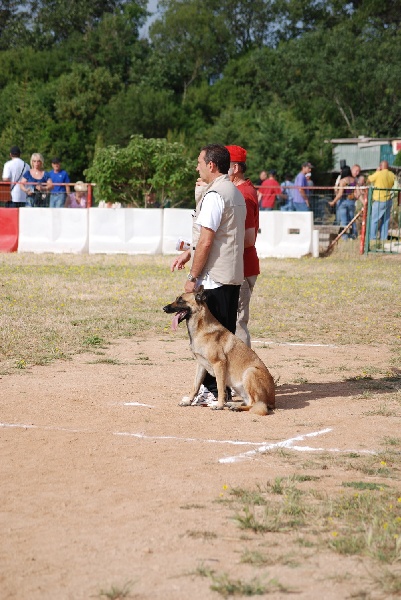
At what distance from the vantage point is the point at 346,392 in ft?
31.9

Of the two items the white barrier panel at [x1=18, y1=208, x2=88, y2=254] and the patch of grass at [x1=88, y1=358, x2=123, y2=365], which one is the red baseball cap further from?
the white barrier panel at [x1=18, y1=208, x2=88, y2=254]

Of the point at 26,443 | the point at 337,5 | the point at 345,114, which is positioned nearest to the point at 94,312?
the point at 26,443

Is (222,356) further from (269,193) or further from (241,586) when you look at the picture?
(269,193)

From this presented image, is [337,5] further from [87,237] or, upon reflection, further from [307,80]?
[87,237]

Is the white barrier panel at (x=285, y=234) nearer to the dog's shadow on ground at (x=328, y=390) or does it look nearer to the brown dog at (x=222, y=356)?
the dog's shadow on ground at (x=328, y=390)

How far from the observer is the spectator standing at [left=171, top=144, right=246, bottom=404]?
8.54m

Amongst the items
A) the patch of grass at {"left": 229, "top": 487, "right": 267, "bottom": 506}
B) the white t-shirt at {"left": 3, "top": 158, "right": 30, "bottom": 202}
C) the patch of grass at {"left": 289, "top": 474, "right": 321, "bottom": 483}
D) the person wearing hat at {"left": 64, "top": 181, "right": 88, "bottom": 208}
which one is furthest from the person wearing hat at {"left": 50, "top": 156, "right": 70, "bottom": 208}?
the patch of grass at {"left": 229, "top": 487, "right": 267, "bottom": 506}

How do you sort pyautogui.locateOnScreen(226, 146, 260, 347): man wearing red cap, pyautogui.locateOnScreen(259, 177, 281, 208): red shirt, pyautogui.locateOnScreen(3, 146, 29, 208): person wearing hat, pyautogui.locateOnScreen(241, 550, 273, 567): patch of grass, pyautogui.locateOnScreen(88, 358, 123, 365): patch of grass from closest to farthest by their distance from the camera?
pyautogui.locateOnScreen(241, 550, 273, 567): patch of grass → pyautogui.locateOnScreen(226, 146, 260, 347): man wearing red cap → pyautogui.locateOnScreen(88, 358, 123, 365): patch of grass → pyautogui.locateOnScreen(3, 146, 29, 208): person wearing hat → pyautogui.locateOnScreen(259, 177, 281, 208): red shirt

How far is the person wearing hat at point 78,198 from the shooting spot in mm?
25823

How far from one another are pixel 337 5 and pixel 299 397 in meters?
75.3

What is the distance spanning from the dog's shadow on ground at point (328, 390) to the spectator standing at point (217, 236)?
78 cm

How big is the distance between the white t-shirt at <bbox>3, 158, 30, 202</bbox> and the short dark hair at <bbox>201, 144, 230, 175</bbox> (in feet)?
54.2

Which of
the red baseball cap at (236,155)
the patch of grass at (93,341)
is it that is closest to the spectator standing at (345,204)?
the patch of grass at (93,341)

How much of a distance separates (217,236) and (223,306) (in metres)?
0.61
